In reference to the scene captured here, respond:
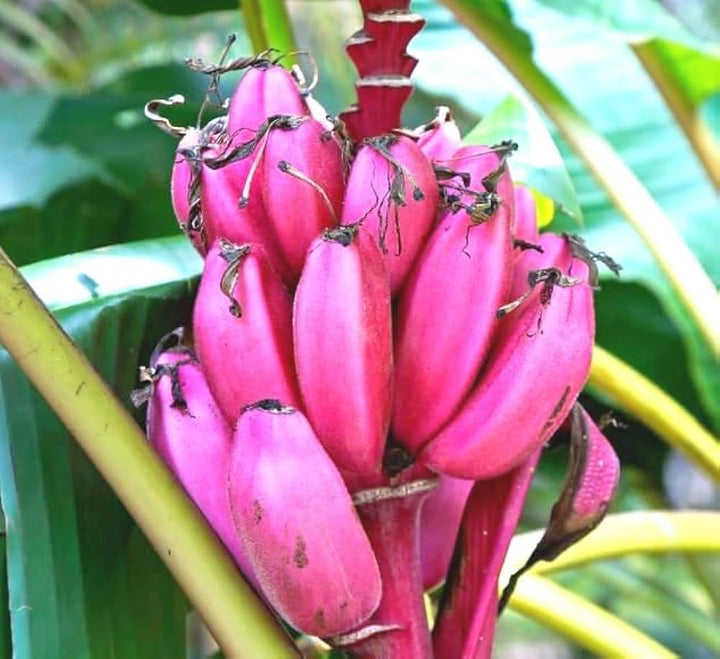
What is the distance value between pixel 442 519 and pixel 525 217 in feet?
0.46

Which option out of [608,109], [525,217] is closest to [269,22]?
[525,217]

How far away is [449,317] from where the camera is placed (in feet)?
1.19

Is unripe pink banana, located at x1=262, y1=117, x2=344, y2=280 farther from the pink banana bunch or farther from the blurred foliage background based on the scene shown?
the blurred foliage background

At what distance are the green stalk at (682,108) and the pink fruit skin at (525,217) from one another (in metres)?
0.32

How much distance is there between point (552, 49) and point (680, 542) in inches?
22.1

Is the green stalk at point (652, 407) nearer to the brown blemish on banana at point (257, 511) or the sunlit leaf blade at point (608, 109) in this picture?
the sunlit leaf blade at point (608, 109)

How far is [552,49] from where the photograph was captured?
39.9 inches

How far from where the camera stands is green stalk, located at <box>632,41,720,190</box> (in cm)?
73

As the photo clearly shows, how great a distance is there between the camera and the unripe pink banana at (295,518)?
0.32 metres

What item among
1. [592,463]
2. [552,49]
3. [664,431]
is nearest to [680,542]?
[664,431]

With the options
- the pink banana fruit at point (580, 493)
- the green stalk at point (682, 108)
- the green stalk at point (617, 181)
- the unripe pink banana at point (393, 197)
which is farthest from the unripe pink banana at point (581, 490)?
the green stalk at point (682, 108)

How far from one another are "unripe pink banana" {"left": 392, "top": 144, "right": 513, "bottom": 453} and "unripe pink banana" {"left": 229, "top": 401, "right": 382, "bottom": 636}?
0.05 m

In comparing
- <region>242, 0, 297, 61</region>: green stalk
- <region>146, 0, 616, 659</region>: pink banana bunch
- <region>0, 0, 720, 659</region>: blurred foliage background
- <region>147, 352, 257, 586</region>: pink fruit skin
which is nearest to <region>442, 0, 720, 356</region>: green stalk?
<region>0, 0, 720, 659</region>: blurred foliage background

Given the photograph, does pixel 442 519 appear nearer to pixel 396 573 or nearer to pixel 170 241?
pixel 396 573
